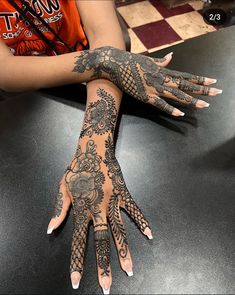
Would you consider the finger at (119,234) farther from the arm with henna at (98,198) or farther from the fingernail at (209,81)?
the fingernail at (209,81)

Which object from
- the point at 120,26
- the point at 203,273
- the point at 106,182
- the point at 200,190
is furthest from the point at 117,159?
the point at 120,26

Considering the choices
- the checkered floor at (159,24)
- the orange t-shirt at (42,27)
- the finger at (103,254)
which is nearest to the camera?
the finger at (103,254)

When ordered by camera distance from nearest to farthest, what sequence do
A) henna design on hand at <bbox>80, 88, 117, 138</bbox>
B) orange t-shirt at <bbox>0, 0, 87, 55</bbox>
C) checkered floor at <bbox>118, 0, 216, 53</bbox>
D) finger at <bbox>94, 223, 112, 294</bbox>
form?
finger at <bbox>94, 223, 112, 294</bbox> < henna design on hand at <bbox>80, 88, 117, 138</bbox> < orange t-shirt at <bbox>0, 0, 87, 55</bbox> < checkered floor at <bbox>118, 0, 216, 53</bbox>

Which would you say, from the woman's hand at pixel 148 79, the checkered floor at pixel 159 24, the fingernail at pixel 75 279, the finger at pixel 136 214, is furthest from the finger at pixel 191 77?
the checkered floor at pixel 159 24

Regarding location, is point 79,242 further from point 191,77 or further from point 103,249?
point 191,77

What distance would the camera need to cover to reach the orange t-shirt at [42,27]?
39.2 inches

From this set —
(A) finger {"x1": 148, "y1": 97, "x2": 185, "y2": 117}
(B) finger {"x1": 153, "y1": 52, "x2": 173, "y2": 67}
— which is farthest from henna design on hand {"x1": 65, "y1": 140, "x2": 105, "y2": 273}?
(B) finger {"x1": 153, "y1": 52, "x2": 173, "y2": 67}

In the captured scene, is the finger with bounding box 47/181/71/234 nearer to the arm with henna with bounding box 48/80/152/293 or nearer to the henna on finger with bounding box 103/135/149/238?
the arm with henna with bounding box 48/80/152/293

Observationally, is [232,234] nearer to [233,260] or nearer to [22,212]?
[233,260]

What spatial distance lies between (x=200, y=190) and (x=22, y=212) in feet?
1.33

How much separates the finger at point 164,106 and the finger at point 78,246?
345 mm

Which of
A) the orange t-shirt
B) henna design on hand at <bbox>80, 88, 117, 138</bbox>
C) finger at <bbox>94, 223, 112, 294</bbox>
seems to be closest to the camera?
finger at <bbox>94, 223, 112, 294</bbox>

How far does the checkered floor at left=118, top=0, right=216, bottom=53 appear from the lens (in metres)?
2.11

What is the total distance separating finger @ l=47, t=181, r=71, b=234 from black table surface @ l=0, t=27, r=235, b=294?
16 mm
